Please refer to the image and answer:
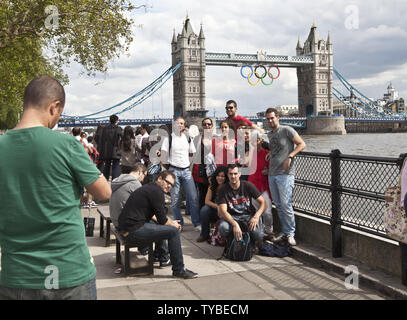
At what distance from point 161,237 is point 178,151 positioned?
209 cm

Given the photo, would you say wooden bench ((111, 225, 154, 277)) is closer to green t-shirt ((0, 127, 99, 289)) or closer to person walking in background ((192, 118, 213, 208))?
person walking in background ((192, 118, 213, 208))

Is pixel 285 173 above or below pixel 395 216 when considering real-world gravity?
above

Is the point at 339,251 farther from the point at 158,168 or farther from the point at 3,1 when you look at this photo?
the point at 3,1

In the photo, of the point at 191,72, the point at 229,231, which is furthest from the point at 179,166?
the point at 191,72

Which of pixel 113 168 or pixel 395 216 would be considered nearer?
pixel 395 216

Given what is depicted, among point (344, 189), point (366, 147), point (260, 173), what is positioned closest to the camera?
point (344, 189)

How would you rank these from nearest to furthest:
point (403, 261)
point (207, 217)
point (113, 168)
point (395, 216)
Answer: point (395, 216) < point (403, 261) < point (207, 217) < point (113, 168)

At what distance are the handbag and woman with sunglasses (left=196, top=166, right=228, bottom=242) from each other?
225cm

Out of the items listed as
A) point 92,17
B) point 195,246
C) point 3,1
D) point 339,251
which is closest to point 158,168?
point 195,246

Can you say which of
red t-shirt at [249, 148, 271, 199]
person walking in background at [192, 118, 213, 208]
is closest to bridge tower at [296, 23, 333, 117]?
person walking in background at [192, 118, 213, 208]

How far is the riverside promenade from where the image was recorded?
3725 millimetres

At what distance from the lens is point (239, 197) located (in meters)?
5.06
